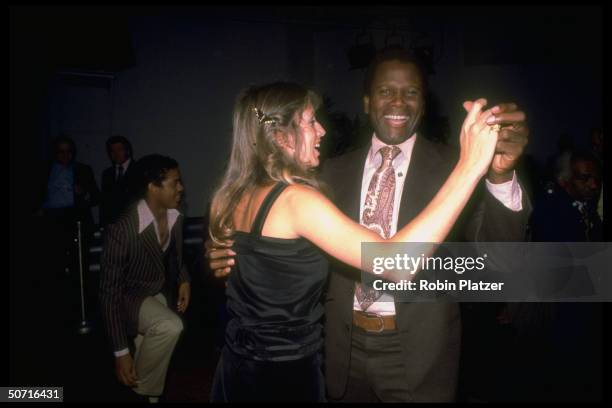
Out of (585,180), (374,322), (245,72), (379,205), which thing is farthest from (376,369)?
(245,72)

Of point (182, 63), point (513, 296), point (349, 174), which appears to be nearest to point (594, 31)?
point (513, 296)

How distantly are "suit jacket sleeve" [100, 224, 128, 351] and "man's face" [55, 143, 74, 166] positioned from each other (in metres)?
4.29

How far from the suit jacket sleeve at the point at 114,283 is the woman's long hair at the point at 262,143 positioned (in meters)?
1.30

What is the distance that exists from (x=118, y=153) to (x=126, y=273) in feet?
12.7

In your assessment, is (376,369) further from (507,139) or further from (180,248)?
(180,248)

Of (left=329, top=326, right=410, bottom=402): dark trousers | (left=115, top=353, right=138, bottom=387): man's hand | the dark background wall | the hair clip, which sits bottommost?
(left=115, top=353, right=138, bottom=387): man's hand

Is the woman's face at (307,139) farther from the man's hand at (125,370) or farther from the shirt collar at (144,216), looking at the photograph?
the man's hand at (125,370)

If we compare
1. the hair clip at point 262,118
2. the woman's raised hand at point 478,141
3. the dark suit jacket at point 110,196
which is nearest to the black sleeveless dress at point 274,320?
the hair clip at point 262,118

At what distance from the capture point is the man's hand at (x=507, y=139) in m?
1.32

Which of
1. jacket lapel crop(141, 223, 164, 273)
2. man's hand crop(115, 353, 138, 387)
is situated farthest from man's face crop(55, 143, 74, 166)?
man's hand crop(115, 353, 138, 387)

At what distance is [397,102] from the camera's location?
2088 mm

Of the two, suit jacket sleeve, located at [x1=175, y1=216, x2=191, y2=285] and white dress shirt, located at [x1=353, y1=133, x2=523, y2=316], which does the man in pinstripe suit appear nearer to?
suit jacket sleeve, located at [x1=175, y1=216, x2=191, y2=285]

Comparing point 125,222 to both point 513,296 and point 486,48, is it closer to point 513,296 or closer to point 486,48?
point 513,296

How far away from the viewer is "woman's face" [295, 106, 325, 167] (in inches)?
66.8
